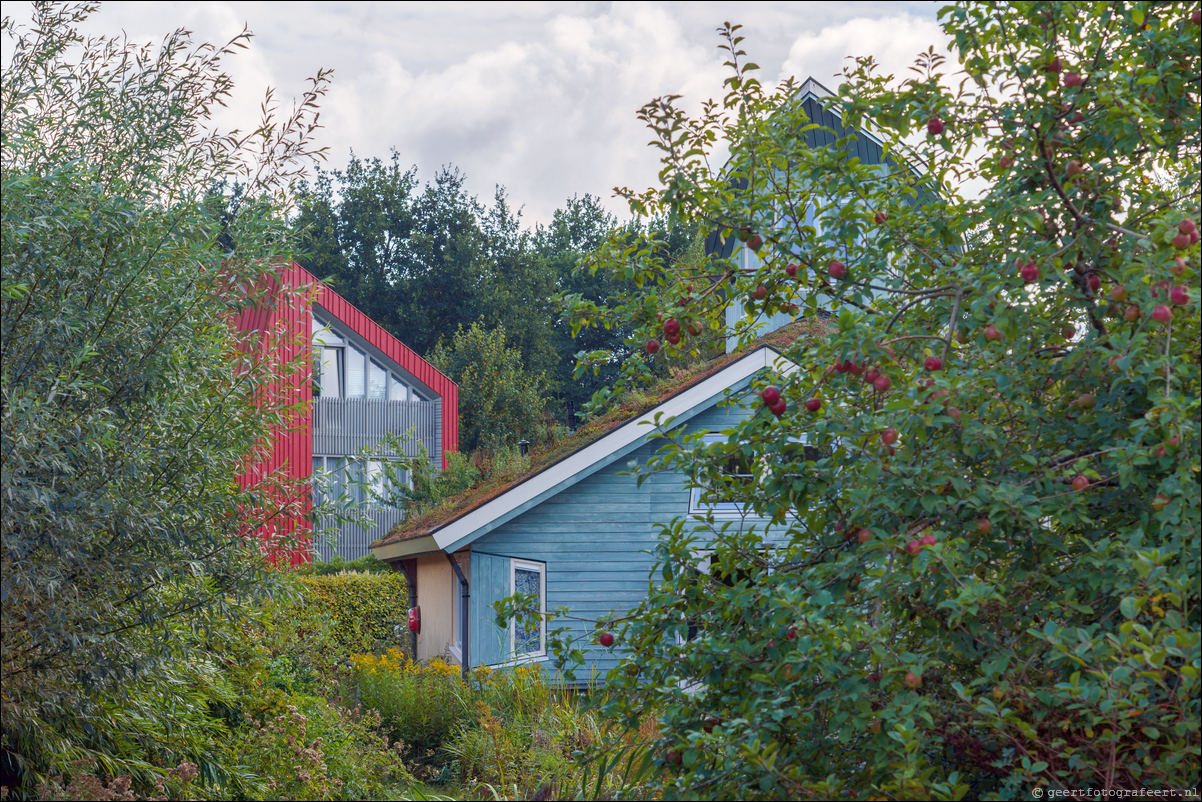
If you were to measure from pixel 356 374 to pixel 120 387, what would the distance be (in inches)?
836

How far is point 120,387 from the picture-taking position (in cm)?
517

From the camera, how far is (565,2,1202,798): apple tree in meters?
2.90

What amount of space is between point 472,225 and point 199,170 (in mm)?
41886

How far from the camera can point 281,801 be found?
6215 millimetres

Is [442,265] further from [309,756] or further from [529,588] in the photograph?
[309,756]

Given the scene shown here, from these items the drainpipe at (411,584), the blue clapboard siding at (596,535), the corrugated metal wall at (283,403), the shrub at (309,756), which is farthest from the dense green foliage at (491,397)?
the corrugated metal wall at (283,403)

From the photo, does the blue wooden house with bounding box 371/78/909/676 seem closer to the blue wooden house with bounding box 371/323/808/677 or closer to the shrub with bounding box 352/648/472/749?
the blue wooden house with bounding box 371/323/808/677

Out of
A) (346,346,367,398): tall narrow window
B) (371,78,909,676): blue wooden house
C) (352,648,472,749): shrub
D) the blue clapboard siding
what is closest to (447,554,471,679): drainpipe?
(371,78,909,676): blue wooden house

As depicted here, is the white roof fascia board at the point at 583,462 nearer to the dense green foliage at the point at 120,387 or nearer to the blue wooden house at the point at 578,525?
the blue wooden house at the point at 578,525

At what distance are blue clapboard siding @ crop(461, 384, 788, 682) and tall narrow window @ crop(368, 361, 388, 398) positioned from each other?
15451mm

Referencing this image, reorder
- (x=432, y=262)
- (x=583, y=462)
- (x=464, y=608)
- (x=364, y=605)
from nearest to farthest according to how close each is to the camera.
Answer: (x=583, y=462) → (x=464, y=608) → (x=364, y=605) → (x=432, y=262)

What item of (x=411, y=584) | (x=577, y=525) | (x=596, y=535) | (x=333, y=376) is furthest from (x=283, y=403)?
(x=333, y=376)

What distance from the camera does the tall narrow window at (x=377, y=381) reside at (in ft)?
86.1

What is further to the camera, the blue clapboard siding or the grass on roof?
the blue clapboard siding
